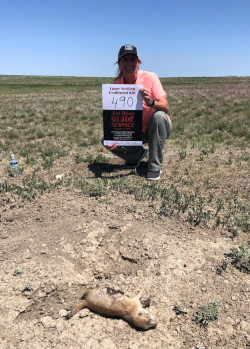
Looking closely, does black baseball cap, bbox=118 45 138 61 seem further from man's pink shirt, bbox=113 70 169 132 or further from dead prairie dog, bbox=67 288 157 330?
dead prairie dog, bbox=67 288 157 330

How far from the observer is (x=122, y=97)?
5066 millimetres

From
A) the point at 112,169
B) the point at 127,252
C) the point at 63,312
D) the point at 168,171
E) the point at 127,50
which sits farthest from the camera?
the point at 112,169

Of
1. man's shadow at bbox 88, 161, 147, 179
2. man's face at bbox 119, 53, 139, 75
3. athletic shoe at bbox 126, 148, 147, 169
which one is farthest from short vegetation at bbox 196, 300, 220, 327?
man's face at bbox 119, 53, 139, 75

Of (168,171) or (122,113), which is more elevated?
(122,113)

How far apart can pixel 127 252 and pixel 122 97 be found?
9.29ft

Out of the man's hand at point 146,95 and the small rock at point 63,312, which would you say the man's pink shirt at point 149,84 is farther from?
the small rock at point 63,312

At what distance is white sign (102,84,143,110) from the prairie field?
4.13ft

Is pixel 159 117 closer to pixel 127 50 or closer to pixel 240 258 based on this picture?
pixel 127 50

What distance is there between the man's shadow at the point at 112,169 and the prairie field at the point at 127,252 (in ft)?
0.07

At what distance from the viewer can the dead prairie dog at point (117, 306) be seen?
245 cm

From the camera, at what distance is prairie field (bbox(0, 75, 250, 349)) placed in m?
2.47

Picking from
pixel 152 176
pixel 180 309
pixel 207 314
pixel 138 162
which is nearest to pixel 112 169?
pixel 138 162

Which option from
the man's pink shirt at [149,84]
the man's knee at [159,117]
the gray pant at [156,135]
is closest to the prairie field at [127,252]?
the gray pant at [156,135]

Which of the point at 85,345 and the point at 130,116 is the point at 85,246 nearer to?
the point at 85,345
